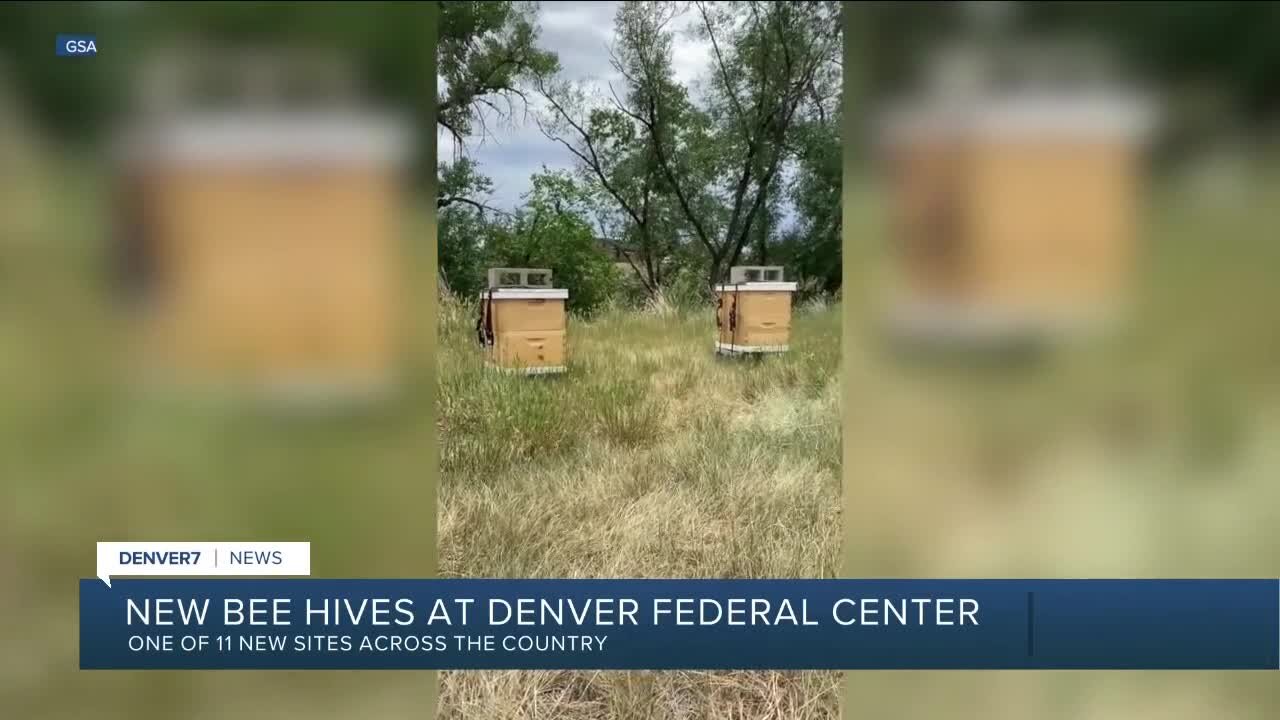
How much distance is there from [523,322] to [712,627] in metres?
1.05

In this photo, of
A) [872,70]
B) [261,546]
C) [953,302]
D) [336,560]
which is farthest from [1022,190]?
[261,546]

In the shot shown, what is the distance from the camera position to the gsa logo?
5.86 feet

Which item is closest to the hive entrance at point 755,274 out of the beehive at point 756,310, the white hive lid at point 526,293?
the beehive at point 756,310

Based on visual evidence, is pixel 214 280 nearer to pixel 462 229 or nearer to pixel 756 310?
pixel 462 229

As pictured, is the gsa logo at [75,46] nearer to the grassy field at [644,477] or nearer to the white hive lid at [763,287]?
the grassy field at [644,477]

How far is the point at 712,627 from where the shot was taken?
1.88 meters

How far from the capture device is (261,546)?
1.84 m

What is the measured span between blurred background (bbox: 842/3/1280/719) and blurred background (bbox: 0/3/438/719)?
118 cm

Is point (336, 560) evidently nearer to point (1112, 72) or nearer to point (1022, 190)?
point (1022, 190)

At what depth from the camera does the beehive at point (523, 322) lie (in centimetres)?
215

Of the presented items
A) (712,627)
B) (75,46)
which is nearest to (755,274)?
(712,627)

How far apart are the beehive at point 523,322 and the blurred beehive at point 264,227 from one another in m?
0.39

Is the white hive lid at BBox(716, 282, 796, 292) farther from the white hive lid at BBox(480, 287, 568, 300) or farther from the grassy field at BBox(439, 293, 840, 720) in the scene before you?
the white hive lid at BBox(480, 287, 568, 300)

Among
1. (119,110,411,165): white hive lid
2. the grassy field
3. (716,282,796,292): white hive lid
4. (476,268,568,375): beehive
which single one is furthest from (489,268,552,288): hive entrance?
(716,282,796,292): white hive lid
